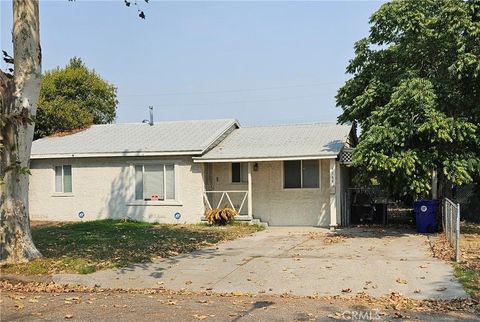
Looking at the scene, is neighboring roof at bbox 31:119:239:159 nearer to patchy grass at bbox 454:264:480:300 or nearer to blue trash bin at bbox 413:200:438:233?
blue trash bin at bbox 413:200:438:233

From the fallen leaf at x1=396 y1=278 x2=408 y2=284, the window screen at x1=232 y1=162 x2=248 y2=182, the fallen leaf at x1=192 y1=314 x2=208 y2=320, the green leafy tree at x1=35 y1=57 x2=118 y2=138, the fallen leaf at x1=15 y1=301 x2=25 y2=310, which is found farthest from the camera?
the green leafy tree at x1=35 y1=57 x2=118 y2=138

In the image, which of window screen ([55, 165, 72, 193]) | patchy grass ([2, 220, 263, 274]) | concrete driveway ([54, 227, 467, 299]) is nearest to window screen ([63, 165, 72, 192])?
window screen ([55, 165, 72, 193])

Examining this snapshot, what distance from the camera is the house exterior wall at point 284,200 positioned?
737 inches

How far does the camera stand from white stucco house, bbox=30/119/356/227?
1877cm

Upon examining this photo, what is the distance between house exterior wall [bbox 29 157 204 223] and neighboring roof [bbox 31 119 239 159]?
423 millimetres

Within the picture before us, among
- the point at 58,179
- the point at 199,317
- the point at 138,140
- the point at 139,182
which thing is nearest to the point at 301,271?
the point at 199,317

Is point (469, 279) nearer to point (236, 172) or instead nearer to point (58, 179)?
point (236, 172)

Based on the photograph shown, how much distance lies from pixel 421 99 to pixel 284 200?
7.10m

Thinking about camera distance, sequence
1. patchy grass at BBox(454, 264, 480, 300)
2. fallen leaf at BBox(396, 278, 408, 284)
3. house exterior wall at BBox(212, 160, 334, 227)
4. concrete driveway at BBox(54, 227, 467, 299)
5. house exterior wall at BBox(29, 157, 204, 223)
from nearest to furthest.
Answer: patchy grass at BBox(454, 264, 480, 300), concrete driveway at BBox(54, 227, 467, 299), fallen leaf at BBox(396, 278, 408, 284), house exterior wall at BBox(212, 160, 334, 227), house exterior wall at BBox(29, 157, 204, 223)

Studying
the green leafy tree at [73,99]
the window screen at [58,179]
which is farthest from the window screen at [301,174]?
the green leafy tree at [73,99]

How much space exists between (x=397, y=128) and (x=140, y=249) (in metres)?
7.41

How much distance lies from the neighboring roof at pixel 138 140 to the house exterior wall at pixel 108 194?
1.39 ft

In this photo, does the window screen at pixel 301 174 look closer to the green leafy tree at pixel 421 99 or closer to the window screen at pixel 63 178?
the green leafy tree at pixel 421 99

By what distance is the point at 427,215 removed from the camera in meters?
16.0
